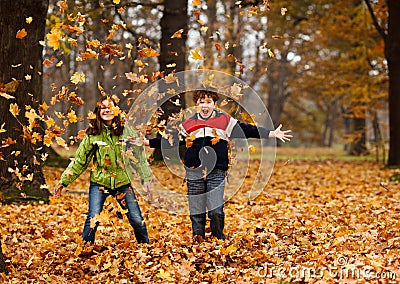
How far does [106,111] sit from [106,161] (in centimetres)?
50

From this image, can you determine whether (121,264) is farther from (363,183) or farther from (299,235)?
(363,183)

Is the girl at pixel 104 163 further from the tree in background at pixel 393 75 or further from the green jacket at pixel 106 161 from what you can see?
the tree in background at pixel 393 75

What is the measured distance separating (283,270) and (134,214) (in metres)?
1.76

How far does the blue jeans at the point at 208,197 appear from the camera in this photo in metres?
5.73

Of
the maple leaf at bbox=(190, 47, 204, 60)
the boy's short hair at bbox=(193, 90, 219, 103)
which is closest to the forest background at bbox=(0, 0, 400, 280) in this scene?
the maple leaf at bbox=(190, 47, 204, 60)

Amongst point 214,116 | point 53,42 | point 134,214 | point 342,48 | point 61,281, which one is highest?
point 342,48

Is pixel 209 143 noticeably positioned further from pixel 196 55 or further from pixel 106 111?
pixel 106 111

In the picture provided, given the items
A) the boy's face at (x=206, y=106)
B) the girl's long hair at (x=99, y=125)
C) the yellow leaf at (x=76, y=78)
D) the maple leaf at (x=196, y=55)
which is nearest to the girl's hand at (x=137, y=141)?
the girl's long hair at (x=99, y=125)

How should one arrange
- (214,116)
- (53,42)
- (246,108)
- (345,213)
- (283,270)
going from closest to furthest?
(283,270) → (53,42) → (214,116) → (246,108) → (345,213)

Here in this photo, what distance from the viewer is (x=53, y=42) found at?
5199 millimetres

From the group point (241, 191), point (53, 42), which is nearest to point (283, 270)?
point (53, 42)

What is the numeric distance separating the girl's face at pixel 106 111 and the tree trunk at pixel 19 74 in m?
2.72

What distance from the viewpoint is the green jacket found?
5688 millimetres

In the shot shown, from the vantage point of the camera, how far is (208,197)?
5789 mm
